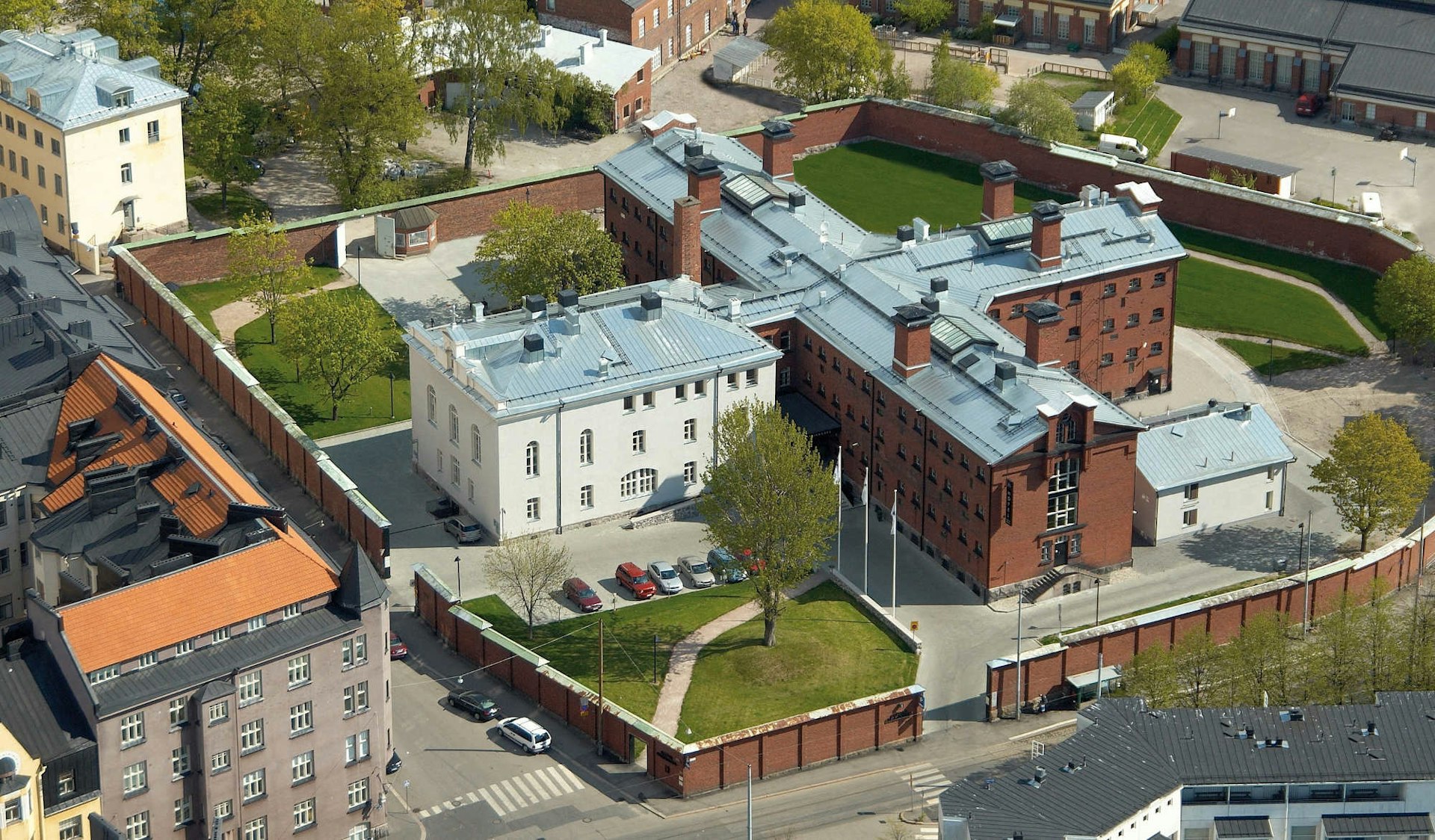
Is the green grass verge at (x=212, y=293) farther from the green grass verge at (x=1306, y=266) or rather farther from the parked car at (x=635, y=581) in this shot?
the green grass verge at (x=1306, y=266)

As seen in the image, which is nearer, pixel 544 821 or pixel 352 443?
pixel 544 821

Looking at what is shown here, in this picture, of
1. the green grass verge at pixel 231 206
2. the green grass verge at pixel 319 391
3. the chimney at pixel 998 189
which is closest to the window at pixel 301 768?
the green grass verge at pixel 319 391

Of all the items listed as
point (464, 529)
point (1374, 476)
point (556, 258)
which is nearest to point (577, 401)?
point (464, 529)

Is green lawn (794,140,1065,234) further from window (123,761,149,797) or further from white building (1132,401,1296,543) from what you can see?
window (123,761,149,797)

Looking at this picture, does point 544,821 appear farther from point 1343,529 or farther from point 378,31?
point 378,31

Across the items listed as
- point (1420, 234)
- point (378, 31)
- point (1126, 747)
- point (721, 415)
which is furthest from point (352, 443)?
point (1420, 234)

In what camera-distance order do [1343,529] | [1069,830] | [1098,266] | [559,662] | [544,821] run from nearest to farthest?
[1069,830]
[544,821]
[559,662]
[1343,529]
[1098,266]

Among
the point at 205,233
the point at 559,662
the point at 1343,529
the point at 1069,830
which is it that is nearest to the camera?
the point at 1069,830
